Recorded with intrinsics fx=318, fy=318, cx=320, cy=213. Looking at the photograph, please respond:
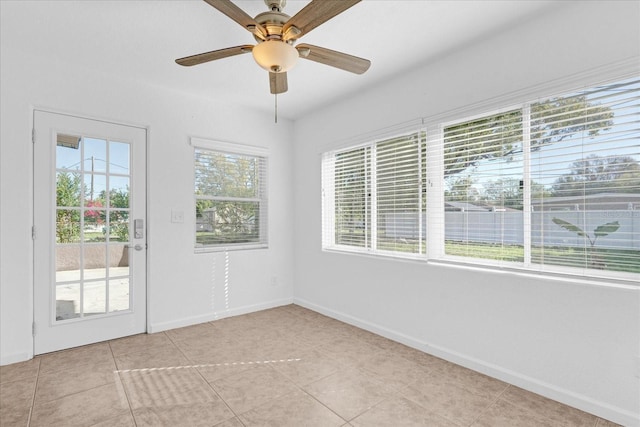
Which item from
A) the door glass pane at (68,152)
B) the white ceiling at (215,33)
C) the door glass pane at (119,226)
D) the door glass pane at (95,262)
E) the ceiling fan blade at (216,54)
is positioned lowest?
the door glass pane at (95,262)

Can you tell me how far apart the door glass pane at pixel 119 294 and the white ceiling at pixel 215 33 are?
2027mm

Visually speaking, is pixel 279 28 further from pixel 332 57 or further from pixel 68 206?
pixel 68 206

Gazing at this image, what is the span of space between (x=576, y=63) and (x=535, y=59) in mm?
249

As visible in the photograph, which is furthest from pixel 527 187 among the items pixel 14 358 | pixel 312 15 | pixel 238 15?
pixel 14 358

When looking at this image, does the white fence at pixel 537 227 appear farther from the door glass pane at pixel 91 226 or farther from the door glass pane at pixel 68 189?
the door glass pane at pixel 68 189

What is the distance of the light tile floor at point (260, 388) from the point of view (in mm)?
1891

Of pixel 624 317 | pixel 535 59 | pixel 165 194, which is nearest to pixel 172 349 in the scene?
pixel 165 194

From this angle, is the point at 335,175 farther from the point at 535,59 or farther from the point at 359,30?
the point at 535,59

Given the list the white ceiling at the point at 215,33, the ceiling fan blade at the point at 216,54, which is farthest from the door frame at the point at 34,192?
the ceiling fan blade at the point at 216,54

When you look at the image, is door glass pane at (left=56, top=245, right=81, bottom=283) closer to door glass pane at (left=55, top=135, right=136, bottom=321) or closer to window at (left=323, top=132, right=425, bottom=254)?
door glass pane at (left=55, top=135, right=136, bottom=321)

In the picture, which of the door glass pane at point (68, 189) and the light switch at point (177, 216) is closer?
the door glass pane at point (68, 189)

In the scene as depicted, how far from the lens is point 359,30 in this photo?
91.5 inches

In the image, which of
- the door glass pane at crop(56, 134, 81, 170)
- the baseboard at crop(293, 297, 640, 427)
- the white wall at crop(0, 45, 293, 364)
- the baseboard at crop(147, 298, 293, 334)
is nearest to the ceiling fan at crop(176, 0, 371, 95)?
the white wall at crop(0, 45, 293, 364)

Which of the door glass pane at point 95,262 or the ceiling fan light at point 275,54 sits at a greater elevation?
the ceiling fan light at point 275,54
